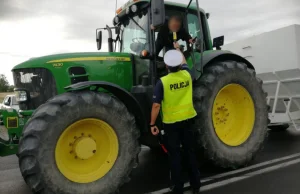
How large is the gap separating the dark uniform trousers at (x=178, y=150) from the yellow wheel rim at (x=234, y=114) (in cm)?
123

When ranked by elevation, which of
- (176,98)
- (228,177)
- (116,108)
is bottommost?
(228,177)

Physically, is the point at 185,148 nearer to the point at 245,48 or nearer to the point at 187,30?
the point at 187,30

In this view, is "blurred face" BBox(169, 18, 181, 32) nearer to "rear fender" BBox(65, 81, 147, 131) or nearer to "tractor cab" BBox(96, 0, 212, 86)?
"tractor cab" BBox(96, 0, 212, 86)

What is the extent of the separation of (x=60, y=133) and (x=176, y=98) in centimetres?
144

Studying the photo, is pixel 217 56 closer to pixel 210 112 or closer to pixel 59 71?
pixel 210 112

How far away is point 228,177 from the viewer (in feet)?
16.3

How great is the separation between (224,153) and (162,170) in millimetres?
1094

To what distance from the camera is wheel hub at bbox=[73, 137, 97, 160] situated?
4.05 m

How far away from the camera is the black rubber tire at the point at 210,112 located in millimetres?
4934

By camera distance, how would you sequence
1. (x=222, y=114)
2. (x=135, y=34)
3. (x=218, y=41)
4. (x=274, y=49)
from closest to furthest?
(x=135, y=34), (x=222, y=114), (x=218, y=41), (x=274, y=49)

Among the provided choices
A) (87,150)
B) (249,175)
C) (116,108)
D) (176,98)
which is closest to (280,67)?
(249,175)

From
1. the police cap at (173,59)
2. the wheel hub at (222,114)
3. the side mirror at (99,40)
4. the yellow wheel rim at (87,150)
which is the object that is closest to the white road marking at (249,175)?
the wheel hub at (222,114)

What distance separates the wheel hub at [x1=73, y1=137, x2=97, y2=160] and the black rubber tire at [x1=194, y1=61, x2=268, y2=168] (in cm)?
161

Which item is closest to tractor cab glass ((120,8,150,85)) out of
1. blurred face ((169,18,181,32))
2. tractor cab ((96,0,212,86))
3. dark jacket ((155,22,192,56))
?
tractor cab ((96,0,212,86))
